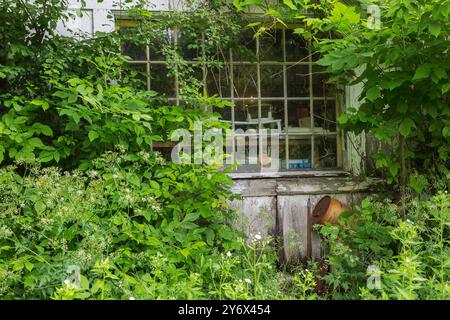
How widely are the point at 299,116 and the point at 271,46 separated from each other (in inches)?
30.9

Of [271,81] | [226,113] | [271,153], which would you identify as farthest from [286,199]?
[271,81]

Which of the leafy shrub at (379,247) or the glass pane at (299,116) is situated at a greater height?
the glass pane at (299,116)

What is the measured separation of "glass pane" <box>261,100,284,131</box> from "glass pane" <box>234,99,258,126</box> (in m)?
0.09

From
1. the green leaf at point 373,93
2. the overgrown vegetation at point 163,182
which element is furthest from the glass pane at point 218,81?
the green leaf at point 373,93

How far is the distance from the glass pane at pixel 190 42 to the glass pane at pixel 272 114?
0.86 metres

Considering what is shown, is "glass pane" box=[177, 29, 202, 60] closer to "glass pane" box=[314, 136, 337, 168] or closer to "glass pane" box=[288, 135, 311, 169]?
"glass pane" box=[288, 135, 311, 169]

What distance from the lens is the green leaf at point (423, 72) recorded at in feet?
8.45

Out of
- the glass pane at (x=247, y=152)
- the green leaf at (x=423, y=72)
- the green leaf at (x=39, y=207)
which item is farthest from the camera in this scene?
the glass pane at (x=247, y=152)

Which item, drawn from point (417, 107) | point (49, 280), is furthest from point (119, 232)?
point (417, 107)

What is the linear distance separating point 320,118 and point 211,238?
2187 millimetres

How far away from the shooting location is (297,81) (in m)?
4.48

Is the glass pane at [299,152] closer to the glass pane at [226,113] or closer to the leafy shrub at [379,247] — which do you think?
the glass pane at [226,113]

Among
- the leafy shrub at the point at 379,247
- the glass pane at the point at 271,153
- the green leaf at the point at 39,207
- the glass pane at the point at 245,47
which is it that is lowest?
the leafy shrub at the point at 379,247

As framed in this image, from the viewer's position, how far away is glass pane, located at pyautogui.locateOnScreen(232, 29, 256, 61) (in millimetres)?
4094
